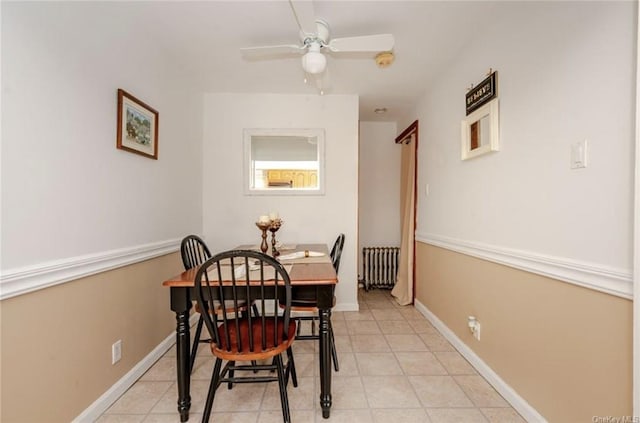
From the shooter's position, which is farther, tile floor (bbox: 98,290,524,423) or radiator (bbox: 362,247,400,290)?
radiator (bbox: 362,247,400,290)

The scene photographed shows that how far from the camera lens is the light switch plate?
46.1 inches

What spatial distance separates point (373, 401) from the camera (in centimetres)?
163

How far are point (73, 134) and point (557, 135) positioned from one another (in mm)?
2393

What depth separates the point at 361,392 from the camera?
1.72 m

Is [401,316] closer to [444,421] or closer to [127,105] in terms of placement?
[444,421]

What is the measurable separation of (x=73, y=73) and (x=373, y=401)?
2.42 metres

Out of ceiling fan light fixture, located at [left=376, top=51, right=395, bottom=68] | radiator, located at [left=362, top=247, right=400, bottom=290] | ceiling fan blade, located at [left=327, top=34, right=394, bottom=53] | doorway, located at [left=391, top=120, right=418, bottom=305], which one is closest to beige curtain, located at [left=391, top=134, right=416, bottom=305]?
doorway, located at [left=391, top=120, right=418, bottom=305]

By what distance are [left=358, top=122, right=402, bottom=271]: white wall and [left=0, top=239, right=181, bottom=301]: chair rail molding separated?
2.86 m

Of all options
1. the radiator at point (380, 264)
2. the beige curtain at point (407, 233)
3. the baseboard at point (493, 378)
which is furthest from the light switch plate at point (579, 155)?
the radiator at point (380, 264)

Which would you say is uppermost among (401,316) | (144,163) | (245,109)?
(245,109)

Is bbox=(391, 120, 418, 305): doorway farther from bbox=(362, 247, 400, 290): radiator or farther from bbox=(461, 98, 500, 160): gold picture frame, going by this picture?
bbox=(461, 98, 500, 160): gold picture frame

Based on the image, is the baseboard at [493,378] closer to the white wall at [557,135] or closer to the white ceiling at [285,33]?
the white wall at [557,135]

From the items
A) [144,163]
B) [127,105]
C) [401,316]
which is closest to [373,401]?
[401,316]

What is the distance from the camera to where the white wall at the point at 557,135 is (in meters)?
1.05
